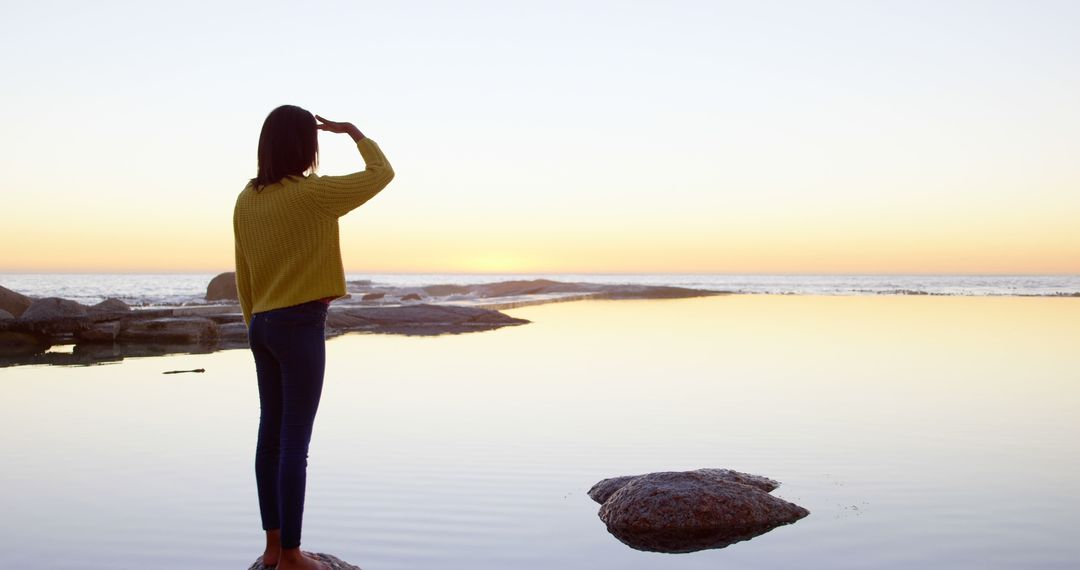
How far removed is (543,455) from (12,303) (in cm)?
2008

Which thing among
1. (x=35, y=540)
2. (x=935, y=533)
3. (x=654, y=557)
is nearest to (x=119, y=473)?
(x=35, y=540)

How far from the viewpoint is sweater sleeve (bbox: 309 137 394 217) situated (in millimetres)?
3850

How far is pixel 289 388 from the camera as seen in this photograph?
152 inches

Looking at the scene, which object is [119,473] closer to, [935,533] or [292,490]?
[292,490]

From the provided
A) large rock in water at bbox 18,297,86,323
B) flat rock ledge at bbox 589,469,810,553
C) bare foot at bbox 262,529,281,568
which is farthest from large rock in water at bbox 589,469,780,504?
large rock in water at bbox 18,297,86,323

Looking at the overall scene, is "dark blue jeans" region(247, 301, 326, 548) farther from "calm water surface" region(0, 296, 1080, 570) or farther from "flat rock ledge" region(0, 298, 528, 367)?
"flat rock ledge" region(0, 298, 528, 367)

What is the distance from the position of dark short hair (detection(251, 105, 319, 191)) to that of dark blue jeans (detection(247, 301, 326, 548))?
589mm

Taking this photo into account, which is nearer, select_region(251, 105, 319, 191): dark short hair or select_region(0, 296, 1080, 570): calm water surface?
select_region(251, 105, 319, 191): dark short hair

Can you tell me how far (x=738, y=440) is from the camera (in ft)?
24.1

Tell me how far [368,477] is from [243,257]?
2.49 metres

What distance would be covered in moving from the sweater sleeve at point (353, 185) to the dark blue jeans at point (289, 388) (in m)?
0.42

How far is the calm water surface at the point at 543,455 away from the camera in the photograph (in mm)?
4750

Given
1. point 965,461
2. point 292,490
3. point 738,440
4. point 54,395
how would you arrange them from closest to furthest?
point 292,490
point 965,461
point 738,440
point 54,395

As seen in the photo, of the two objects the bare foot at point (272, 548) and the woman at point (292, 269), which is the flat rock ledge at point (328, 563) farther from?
the woman at point (292, 269)
